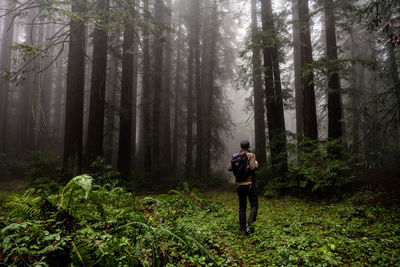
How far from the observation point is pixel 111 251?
→ 8.27 feet

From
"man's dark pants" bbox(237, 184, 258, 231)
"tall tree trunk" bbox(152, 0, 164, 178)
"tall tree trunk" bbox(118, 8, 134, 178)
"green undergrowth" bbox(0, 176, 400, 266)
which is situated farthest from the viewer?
"tall tree trunk" bbox(152, 0, 164, 178)

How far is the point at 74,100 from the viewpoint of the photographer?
8.30 metres

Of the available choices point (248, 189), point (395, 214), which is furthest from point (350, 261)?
point (395, 214)

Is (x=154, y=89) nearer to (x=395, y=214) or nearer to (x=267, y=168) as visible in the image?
(x=267, y=168)

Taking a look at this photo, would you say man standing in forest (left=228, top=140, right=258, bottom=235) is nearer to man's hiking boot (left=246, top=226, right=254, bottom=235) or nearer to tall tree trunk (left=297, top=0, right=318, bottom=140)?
man's hiking boot (left=246, top=226, right=254, bottom=235)

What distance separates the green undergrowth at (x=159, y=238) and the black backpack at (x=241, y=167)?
1.22 m

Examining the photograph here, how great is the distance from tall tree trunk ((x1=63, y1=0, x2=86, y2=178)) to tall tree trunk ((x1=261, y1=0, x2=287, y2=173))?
25.9 ft

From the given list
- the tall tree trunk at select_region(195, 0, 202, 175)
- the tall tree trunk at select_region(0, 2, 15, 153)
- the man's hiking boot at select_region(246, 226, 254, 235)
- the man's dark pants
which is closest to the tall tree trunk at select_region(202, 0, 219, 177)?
the tall tree trunk at select_region(195, 0, 202, 175)

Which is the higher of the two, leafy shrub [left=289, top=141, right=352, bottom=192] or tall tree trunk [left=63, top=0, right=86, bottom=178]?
tall tree trunk [left=63, top=0, right=86, bottom=178]

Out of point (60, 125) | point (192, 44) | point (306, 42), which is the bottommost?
point (60, 125)

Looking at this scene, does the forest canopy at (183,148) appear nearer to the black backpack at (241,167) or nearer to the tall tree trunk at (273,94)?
the tall tree trunk at (273,94)

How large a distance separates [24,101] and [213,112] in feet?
59.7

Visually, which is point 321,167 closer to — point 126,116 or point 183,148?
point 126,116

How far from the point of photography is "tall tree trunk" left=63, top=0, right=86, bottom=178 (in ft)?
26.3
